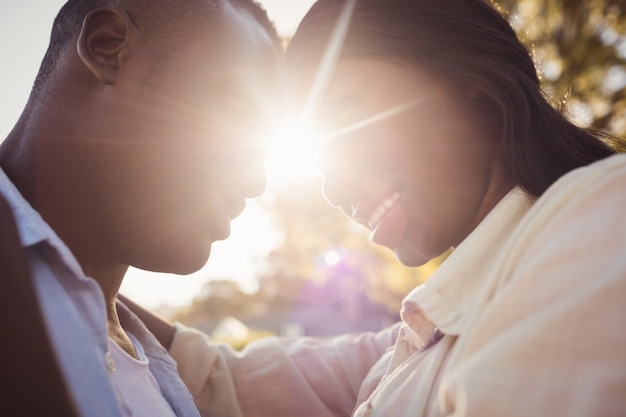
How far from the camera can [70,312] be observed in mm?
1371

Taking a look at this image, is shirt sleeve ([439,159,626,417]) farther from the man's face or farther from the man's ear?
the man's ear

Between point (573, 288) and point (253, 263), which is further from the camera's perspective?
point (253, 263)

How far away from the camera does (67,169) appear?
1.85 meters

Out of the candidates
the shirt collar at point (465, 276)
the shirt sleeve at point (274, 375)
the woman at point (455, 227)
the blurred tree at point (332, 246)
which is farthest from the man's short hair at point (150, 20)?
the blurred tree at point (332, 246)

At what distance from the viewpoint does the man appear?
187 cm

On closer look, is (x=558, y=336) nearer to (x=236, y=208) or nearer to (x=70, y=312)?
(x=70, y=312)

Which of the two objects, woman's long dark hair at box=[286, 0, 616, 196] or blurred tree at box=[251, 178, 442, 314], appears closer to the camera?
woman's long dark hair at box=[286, 0, 616, 196]

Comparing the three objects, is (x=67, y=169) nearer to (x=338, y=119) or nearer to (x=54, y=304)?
(x=54, y=304)

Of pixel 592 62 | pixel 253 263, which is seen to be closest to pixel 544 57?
pixel 592 62

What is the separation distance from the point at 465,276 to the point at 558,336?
1.63 ft

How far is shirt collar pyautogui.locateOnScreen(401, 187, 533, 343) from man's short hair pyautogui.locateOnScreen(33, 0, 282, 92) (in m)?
1.33


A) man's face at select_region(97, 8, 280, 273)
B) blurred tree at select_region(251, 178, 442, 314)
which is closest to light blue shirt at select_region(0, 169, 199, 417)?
man's face at select_region(97, 8, 280, 273)

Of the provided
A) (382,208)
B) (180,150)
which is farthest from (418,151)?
(180,150)

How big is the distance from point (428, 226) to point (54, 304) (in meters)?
1.43
